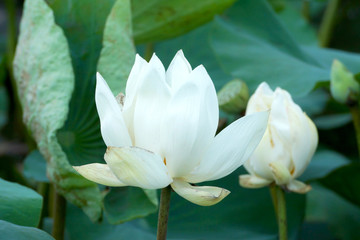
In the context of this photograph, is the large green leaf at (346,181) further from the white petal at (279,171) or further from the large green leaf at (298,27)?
the large green leaf at (298,27)

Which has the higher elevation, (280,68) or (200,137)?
(200,137)

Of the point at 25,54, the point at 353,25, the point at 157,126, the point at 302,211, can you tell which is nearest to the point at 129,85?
the point at 157,126

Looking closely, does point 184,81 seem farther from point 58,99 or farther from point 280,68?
point 280,68

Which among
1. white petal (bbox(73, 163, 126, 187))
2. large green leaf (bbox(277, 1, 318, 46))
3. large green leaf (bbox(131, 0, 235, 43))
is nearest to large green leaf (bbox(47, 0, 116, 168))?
large green leaf (bbox(131, 0, 235, 43))

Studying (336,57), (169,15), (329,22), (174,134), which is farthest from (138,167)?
(329,22)

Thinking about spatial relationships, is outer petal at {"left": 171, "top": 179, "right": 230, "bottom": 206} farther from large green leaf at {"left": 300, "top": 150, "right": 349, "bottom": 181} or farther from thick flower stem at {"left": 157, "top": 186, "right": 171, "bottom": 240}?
large green leaf at {"left": 300, "top": 150, "right": 349, "bottom": 181}

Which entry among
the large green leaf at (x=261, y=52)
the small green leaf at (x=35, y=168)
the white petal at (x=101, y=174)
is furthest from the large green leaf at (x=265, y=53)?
the white petal at (x=101, y=174)
